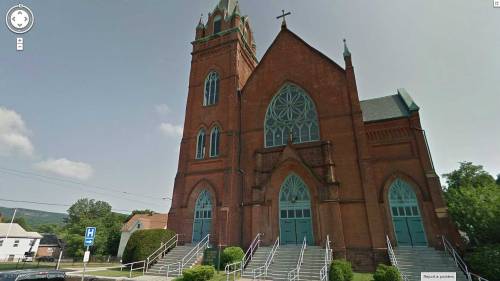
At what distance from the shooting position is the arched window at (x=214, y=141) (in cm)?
2120

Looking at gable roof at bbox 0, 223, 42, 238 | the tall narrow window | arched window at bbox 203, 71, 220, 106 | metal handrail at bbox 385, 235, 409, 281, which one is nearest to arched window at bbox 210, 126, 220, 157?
arched window at bbox 203, 71, 220, 106

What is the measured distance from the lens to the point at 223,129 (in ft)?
70.2

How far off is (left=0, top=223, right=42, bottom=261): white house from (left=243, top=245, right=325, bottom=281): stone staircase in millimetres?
50771

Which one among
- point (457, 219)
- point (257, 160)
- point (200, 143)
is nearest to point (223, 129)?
point (200, 143)

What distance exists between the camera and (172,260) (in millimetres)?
16516

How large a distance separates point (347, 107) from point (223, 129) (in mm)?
9745

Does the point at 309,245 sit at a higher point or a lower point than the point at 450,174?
lower

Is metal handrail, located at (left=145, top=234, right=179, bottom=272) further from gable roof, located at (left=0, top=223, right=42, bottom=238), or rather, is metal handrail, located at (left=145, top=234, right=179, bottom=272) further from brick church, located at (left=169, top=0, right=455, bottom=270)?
gable roof, located at (left=0, top=223, right=42, bottom=238)

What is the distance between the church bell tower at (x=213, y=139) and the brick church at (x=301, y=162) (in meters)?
0.09

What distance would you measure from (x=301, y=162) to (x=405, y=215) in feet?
23.0

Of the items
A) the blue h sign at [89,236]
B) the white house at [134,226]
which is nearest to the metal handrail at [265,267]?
the blue h sign at [89,236]

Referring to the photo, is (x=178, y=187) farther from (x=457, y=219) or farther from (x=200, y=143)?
(x=457, y=219)

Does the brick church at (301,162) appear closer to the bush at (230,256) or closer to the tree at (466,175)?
the bush at (230,256)

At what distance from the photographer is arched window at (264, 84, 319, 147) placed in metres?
19.2
